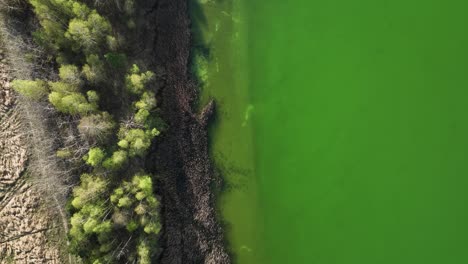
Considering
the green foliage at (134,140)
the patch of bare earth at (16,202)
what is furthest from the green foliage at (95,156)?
the patch of bare earth at (16,202)

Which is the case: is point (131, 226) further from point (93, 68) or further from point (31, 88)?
point (31, 88)

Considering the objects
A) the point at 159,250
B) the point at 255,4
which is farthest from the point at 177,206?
the point at 255,4

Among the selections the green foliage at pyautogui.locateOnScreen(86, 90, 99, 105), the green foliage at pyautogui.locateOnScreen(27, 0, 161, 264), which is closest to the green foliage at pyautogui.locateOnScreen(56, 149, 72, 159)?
the green foliage at pyautogui.locateOnScreen(27, 0, 161, 264)

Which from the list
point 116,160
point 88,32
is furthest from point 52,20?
point 116,160

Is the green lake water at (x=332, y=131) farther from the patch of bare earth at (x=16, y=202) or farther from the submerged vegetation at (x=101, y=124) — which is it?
the patch of bare earth at (x=16, y=202)

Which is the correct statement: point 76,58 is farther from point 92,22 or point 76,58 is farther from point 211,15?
point 211,15

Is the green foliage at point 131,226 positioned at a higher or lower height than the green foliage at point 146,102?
lower
